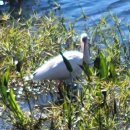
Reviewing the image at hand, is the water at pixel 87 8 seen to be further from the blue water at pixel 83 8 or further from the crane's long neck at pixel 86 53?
the crane's long neck at pixel 86 53

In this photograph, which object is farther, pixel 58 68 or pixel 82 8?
pixel 82 8

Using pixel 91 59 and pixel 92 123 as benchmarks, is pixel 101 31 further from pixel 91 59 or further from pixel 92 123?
pixel 92 123

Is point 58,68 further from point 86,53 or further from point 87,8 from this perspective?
point 87,8

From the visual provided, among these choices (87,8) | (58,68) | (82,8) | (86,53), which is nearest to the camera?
(58,68)

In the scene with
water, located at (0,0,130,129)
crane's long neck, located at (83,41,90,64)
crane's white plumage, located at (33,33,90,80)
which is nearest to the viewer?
crane's white plumage, located at (33,33,90,80)

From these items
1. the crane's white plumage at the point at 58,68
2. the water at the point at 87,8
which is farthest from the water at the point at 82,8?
the crane's white plumage at the point at 58,68

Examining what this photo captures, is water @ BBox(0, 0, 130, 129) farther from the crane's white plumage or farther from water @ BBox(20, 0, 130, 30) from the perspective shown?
the crane's white plumage

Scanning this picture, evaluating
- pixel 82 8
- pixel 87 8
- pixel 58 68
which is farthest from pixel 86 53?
pixel 87 8

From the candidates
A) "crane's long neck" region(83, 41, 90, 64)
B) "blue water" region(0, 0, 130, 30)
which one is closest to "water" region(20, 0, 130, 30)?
"blue water" region(0, 0, 130, 30)

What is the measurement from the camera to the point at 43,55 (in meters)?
8.61

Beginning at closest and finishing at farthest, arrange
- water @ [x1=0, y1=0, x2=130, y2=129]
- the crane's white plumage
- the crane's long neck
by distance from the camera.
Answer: the crane's white plumage
the crane's long neck
water @ [x1=0, y1=0, x2=130, y2=129]

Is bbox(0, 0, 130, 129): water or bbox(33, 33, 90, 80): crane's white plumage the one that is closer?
bbox(33, 33, 90, 80): crane's white plumage

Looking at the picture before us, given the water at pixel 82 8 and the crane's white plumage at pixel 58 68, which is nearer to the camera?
the crane's white plumage at pixel 58 68

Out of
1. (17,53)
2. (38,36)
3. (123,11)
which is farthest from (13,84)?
(123,11)
